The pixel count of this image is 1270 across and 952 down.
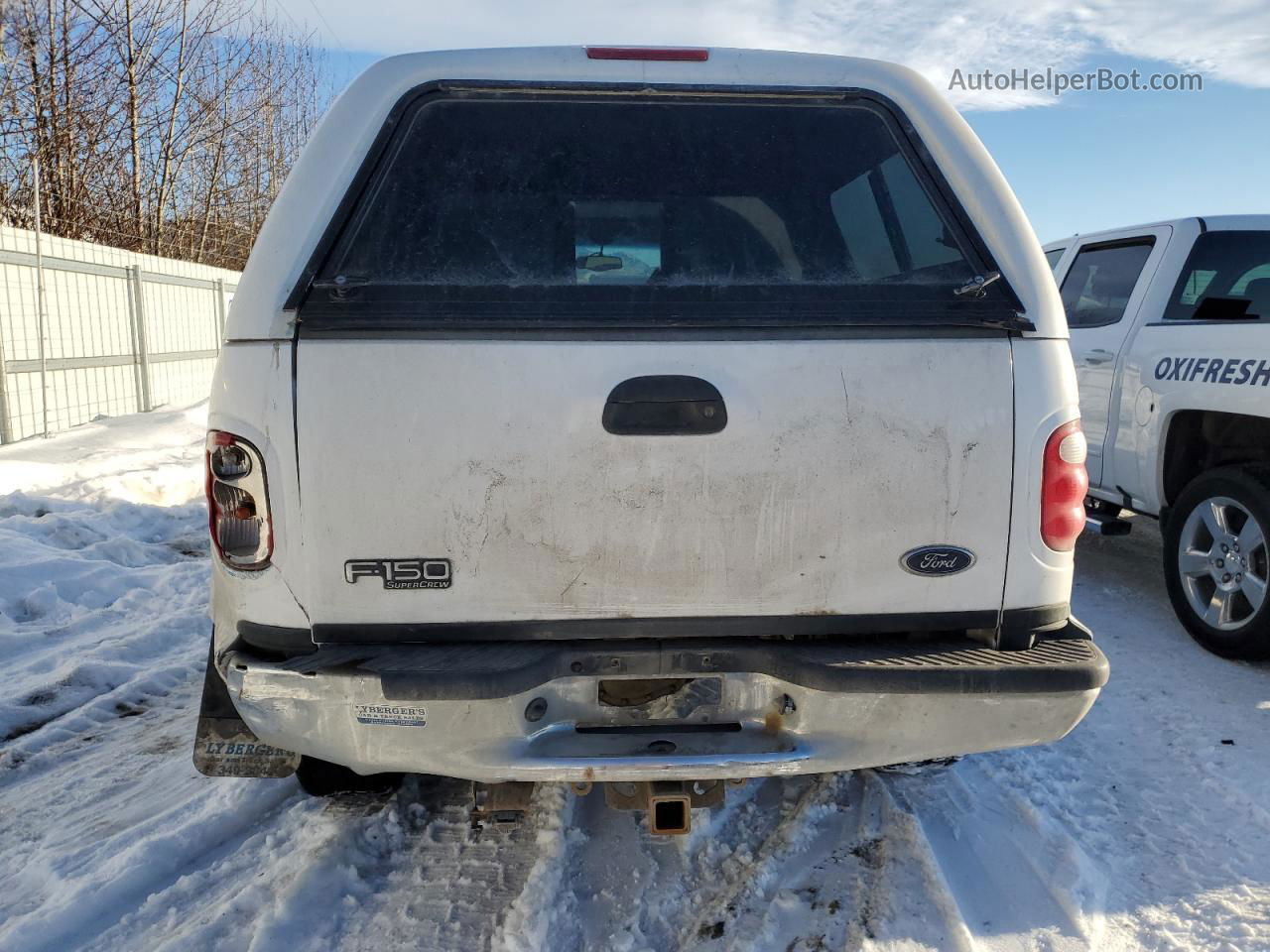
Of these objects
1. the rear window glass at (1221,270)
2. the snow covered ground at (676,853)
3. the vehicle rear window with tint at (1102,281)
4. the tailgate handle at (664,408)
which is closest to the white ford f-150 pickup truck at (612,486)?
the tailgate handle at (664,408)

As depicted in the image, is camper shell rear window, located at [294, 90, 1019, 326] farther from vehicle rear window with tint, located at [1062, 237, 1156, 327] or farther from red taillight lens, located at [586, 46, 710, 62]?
vehicle rear window with tint, located at [1062, 237, 1156, 327]

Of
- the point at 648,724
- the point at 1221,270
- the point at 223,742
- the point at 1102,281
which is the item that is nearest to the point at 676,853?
the point at 648,724

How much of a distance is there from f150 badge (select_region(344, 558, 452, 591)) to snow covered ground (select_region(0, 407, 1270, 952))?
97 centimetres

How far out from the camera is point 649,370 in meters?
2.09

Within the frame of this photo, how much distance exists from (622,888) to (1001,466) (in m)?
1.55

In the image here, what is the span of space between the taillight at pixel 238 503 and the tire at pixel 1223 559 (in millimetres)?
4078

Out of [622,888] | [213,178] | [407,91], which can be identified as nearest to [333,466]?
[407,91]

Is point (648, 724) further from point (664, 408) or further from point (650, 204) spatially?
point (650, 204)

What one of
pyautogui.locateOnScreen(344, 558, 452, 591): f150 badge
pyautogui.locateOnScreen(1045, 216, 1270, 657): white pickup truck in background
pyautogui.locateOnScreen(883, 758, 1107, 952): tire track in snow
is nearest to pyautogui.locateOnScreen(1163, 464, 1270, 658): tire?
pyautogui.locateOnScreen(1045, 216, 1270, 657): white pickup truck in background

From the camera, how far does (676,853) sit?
8.99 feet

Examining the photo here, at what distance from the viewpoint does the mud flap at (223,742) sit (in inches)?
99.5

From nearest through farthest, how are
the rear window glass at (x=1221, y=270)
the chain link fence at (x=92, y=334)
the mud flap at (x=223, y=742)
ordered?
the mud flap at (x=223, y=742) < the rear window glass at (x=1221, y=270) < the chain link fence at (x=92, y=334)

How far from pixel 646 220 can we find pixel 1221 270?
4.01m

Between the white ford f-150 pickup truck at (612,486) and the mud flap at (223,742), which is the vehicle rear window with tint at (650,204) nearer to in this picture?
the white ford f-150 pickup truck at (612,486)
